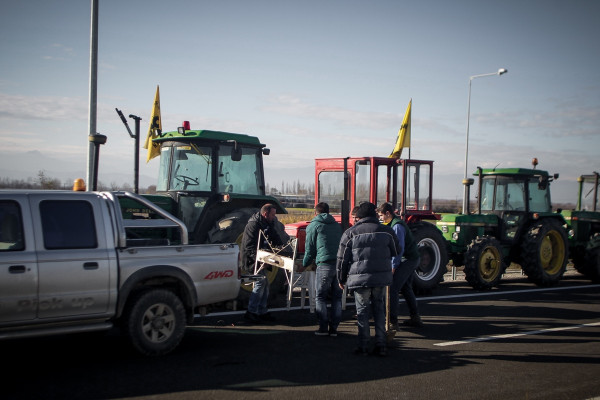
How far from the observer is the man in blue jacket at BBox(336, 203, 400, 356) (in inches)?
287

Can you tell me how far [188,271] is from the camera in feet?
23.6

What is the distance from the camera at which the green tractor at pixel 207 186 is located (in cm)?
1010

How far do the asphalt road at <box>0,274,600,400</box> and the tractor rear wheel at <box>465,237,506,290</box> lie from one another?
3.35 m

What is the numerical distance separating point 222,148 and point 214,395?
5.77 m

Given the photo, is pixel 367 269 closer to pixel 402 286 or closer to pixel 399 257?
pixel 399 257

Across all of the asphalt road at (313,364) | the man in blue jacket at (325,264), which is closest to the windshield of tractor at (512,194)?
the asphalt road at (313,364)

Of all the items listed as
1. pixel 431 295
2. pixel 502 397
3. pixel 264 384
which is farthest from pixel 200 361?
pixel 431 295

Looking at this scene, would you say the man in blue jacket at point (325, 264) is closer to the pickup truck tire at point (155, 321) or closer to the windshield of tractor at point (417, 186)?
the pickup truck tire at point (155, 321)

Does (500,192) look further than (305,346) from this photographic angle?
Yes

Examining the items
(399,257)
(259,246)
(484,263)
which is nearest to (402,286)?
(399,257)

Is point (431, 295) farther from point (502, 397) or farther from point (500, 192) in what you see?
point (502, 397)

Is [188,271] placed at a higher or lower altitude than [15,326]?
higher

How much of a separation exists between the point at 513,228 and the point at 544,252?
1.03m

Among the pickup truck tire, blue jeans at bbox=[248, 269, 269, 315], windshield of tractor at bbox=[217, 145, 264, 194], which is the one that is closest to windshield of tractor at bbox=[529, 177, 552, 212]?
windshield of tractor at bbox=[217, 145, 264, 194]
